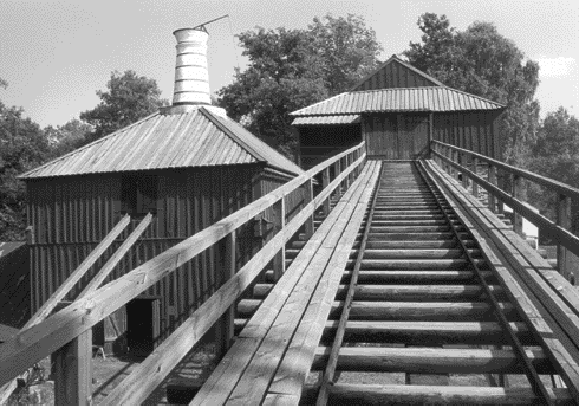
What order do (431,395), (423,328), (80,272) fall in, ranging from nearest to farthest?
(431,395) → (423,328) → (80,272)

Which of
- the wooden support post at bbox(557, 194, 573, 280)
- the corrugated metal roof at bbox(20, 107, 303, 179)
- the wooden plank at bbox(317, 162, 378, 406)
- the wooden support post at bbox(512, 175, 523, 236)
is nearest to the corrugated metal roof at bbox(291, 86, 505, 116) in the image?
the corrugated metal roof at bbox(20, 107, 303, 179)

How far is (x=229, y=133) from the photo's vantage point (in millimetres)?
22031

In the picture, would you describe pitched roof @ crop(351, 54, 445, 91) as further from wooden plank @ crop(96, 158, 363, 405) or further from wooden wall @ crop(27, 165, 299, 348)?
wooden plank @ crop(96, 158, 363, 405)

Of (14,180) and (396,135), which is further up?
(396,135)

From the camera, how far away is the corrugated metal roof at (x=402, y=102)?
31.3m

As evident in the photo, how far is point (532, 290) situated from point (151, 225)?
16527mm

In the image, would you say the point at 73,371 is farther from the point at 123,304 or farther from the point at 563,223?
the point at 563,223

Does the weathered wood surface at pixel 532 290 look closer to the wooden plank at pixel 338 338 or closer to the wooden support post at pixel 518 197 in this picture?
the wooden support post at pixel 518 197

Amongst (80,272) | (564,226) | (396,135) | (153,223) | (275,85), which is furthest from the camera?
(275,85)

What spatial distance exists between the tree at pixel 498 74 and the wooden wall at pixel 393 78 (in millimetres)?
22258

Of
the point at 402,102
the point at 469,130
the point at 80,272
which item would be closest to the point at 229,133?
the point at 80,272

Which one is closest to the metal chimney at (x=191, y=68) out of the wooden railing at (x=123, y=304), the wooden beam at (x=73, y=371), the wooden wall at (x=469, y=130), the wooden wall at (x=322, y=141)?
the wooden wall at (x=322, y=141)

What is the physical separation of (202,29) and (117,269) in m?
11.6

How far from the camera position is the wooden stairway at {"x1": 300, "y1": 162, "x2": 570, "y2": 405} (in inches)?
170
